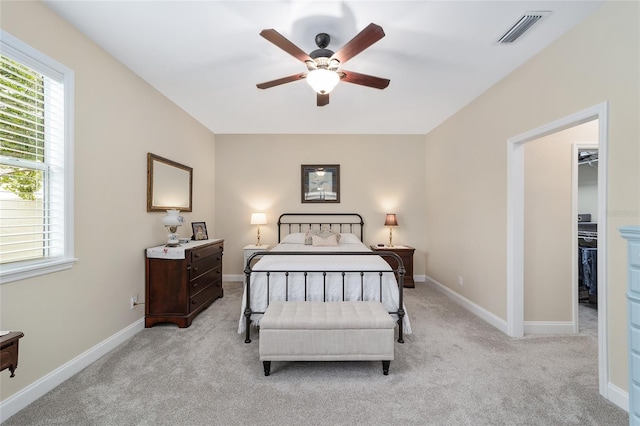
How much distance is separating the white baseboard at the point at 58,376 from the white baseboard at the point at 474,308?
4.06 metres

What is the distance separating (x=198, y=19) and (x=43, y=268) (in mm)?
2192

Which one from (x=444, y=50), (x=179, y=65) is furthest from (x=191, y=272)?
(x=444, y=50)

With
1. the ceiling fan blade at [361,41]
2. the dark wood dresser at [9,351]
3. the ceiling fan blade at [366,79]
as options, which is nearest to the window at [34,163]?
the dark wood dresser at [9,351]

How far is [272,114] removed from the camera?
4.21 m

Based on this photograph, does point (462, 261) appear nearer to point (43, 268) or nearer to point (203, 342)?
point (203, 342)

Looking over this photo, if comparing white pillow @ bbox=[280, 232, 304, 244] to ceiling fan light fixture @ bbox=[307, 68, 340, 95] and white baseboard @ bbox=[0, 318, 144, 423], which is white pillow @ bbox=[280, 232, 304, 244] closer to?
white baseboard @ bbox=[0, 318, 144, 423]

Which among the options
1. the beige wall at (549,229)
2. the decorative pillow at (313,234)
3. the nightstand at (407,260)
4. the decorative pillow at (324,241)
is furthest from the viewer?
the nightstand at (407,260)

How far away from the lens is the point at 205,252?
143 inches

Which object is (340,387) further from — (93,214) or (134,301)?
(93,214)

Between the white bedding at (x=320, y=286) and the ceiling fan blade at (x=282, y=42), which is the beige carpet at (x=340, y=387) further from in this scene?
the ceiling fan blade at (x=282, y=42)

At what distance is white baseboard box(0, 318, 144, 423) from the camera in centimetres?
178

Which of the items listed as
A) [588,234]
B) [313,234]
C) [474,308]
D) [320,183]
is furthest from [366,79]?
[588,234]

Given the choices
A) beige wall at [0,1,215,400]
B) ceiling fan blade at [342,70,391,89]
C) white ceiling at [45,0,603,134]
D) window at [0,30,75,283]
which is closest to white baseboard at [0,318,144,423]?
beige wall at [0,1,215,400]

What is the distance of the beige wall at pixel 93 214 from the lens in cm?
192
